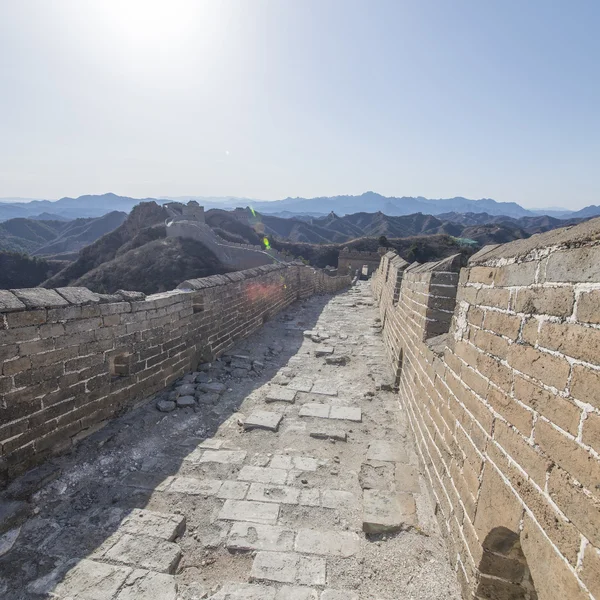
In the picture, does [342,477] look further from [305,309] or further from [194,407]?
[305,309]

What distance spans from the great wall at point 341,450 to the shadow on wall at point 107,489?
0.02m

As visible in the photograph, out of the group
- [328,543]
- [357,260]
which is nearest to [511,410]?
[328,543]

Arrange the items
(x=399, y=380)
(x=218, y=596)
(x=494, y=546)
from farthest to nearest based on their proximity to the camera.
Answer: (x=399, y=380), (x=218, y=596), (x=494, y=546)

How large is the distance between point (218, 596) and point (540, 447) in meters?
1.97

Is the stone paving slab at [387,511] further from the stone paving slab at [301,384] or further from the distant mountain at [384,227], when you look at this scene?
the distant mountain at [384,227]

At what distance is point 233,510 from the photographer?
8.96 ft

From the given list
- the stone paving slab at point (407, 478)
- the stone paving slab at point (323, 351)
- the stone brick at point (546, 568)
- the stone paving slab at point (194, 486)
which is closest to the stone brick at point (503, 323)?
the stone brick at point (546, 568)

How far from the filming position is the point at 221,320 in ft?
21.2

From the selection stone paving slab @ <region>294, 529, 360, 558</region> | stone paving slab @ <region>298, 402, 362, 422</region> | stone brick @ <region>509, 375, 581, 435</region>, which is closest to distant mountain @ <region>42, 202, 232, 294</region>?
stone paving slab @ <region>298, 402, 362, 422</region>

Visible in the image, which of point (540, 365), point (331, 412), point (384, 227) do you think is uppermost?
point (384, 227)

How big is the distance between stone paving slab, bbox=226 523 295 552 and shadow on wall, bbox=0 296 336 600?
0.44ft

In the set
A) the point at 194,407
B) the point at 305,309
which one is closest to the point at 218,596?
the point at 194,407

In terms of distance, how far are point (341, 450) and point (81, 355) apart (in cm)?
289

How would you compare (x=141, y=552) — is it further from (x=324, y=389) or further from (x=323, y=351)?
(x=323, y=351)
